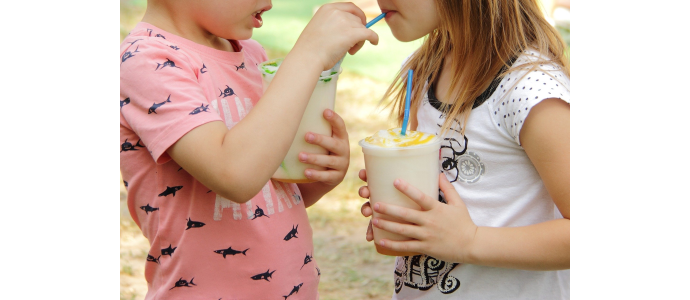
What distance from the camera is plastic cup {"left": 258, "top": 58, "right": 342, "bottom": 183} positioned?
121 centimetres

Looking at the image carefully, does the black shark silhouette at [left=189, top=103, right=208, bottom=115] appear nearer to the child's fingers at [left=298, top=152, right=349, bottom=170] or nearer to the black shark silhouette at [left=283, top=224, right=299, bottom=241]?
the child's fingers at [left=298, top=152, right=349, bottom=170]

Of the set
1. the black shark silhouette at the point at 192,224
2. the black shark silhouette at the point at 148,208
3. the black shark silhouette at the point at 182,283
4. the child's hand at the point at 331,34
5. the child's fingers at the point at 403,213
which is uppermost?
the child's hand at the point at 331,34

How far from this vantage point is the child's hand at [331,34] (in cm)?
112

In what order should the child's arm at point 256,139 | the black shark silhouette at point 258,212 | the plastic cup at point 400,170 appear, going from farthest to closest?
the black shark silhouette at point 258,212 → the plastic cup at point 400,170 → the child's arm at point 256,139

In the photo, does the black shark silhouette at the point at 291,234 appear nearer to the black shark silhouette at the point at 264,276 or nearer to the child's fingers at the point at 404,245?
the black shark silhouette at the point at 264,276

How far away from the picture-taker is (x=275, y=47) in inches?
252

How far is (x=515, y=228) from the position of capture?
1.22 metres

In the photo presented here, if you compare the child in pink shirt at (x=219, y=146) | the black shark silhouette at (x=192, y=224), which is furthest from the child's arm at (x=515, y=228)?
the black shark silhouette at (x=192, y=224)

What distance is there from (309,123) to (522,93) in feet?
1.43

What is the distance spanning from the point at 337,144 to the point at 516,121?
14.9 inches

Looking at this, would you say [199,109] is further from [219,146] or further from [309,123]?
[309,123]

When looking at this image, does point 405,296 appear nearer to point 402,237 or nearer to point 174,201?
point 402,237

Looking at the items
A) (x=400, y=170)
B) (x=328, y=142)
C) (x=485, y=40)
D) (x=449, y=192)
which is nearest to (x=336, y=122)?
(x=328, y=142)

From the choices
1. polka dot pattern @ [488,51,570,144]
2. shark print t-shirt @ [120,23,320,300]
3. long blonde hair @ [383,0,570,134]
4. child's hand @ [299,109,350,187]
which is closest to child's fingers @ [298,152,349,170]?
child's hand @ [299,109,350,187]
